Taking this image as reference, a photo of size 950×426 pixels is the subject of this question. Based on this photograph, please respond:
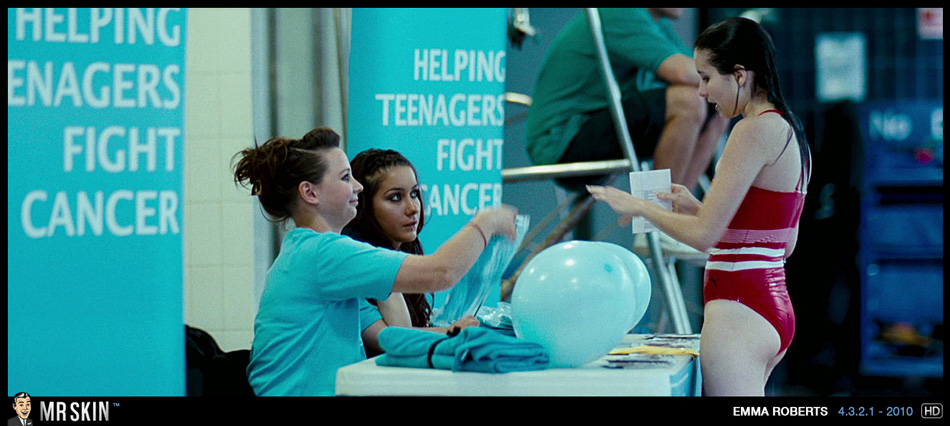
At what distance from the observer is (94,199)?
2043 millimetres

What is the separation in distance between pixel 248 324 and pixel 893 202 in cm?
344

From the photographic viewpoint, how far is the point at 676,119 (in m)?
3.42

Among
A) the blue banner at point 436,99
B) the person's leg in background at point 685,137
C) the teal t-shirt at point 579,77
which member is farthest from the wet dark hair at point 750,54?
the teal t-shirt at point 579,77

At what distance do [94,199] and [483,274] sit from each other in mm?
864

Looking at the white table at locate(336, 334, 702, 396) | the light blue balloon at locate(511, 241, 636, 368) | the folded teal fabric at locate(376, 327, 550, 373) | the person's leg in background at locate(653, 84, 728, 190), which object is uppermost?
the person's leg in background at locate(653, 84, 728, 190)

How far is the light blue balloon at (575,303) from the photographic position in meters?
1.76

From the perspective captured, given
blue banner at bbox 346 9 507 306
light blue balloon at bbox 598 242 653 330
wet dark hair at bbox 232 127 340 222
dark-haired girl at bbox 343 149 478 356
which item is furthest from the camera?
blue banner at bbox 346 9 507 306

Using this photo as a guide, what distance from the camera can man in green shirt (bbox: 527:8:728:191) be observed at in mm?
3422

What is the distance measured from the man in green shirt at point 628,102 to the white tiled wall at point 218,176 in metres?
1.18

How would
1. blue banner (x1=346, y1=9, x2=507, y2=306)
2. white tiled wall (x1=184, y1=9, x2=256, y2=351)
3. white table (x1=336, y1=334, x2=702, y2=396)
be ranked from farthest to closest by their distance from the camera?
1. white tiled wall (x1=184, y1=9, x2=256, y2=351)
2. blue banner (x1=346, y1=9, x2=507, y2=306)
3. white table (x1=336, y1=334, x2=702, y2=396)
